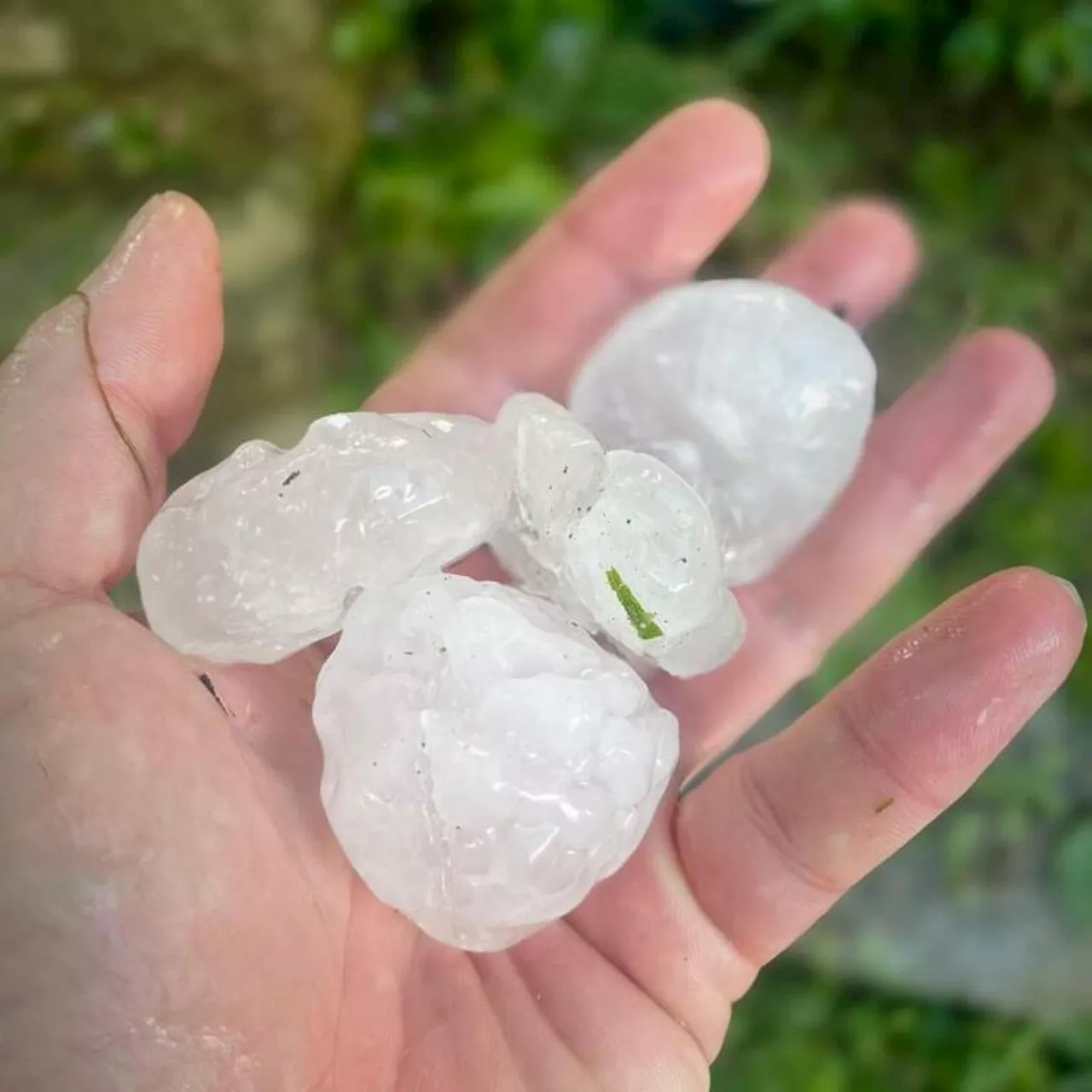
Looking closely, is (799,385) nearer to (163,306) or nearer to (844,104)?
(163,306)

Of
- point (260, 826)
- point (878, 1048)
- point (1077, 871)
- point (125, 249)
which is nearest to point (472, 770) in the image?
point (260, 826)

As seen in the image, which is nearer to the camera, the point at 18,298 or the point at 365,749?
the point at 365,749

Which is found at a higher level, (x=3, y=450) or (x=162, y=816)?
(x=3, y=450)

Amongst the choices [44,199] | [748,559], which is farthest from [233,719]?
[44,199]

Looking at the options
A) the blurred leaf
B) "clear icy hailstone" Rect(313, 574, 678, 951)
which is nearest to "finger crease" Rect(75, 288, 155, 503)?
"clear icy hailstone" Rect(313, 574, 678, 951)

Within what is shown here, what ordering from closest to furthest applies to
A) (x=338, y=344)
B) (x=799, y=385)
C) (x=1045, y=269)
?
(x=799, y=385)
(x=1045, y=269)
(x=338, y=344)

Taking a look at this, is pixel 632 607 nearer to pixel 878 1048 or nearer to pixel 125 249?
pixel 125 249

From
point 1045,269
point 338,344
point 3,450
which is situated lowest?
point 338,344

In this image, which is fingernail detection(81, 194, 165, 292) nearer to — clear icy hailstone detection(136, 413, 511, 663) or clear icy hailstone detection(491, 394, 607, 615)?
clear icy hailstone detection(136, 413, 511, 663)
